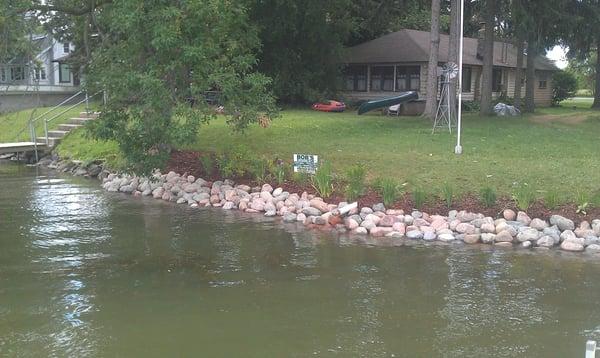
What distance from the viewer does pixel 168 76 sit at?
39.7 ft

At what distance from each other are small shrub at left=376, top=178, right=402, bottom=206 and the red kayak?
14444 millimetres

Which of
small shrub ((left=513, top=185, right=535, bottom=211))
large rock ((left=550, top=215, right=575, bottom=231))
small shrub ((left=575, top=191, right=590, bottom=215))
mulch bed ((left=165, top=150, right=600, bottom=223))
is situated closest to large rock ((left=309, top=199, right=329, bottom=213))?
mulch bed ((left=165, top=150, right=600, bottom=223))

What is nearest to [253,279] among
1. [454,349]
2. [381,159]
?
[454,349]

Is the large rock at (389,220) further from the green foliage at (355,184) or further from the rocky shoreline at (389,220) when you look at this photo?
the green foliage at (355,184)

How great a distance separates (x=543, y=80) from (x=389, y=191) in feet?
94.1

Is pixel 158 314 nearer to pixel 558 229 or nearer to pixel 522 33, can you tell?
pixel 558 229

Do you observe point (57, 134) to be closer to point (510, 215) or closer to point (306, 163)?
point (306, 163)

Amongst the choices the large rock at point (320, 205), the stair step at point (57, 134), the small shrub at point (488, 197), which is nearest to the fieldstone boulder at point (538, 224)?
the small shrub at point (488, 197)

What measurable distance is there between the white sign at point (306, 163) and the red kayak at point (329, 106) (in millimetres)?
13139

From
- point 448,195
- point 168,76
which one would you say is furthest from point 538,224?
point 168,76

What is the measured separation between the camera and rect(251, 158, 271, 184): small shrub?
→ 41.2ft

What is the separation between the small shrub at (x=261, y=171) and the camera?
1256 centimetres

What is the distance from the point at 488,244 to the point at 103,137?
24.0ft

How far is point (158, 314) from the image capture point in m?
6.36
